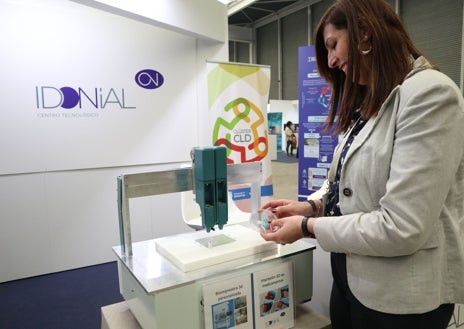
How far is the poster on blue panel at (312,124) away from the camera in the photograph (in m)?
3.79

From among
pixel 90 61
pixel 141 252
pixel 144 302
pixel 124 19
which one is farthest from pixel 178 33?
pixel 144 302

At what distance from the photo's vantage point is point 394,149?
2.58ft

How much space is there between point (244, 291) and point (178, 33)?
10.5ft

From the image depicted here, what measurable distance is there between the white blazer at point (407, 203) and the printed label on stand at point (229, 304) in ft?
1.01

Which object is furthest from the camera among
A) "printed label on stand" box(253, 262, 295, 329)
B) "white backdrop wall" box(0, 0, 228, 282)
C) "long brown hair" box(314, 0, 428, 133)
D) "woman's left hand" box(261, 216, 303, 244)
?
"white backdrop wall" box(0, 0, 228, 282)

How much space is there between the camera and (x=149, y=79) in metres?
3.58

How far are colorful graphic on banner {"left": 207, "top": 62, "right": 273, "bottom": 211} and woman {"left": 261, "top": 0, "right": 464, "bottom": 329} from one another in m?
2.39

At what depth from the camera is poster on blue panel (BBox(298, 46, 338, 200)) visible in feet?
12.4

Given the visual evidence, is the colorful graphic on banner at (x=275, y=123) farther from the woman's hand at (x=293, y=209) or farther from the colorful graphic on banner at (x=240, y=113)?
the woman's hand at (x=293, y=209)

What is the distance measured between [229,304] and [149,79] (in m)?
3.00

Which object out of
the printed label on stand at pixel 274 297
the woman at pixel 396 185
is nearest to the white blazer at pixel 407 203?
the woman at pixel 396 185

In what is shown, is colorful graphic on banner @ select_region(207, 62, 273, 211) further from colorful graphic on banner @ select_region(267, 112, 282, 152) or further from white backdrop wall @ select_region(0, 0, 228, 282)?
colorful graphic on banner @ select_region(267, 112, 282, 152)

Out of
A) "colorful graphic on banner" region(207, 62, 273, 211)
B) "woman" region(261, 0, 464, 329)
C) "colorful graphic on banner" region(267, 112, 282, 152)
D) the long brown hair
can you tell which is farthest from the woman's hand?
"colorful graphic on banner" region(267, 112, 282, 152)

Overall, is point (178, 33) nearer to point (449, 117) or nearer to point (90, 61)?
point (90, 61)
